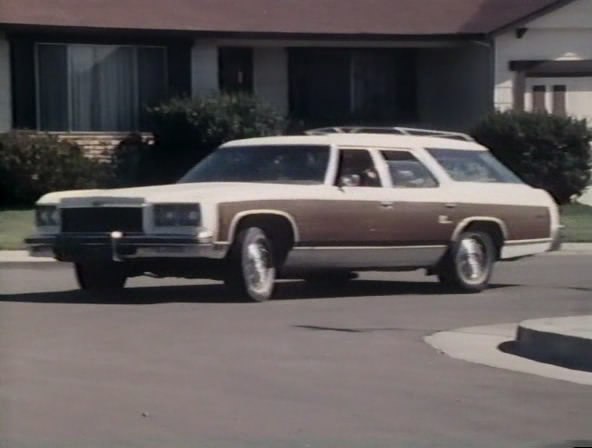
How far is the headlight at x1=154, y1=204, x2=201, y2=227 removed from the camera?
1420 cm

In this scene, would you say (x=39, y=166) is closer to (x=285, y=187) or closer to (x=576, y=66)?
(x=576, y=66)

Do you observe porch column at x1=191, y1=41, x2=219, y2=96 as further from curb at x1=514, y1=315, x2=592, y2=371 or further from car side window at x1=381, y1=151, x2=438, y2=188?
curb at x1=514, y1=315, x2=592, y2=371

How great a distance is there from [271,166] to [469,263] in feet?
7.91

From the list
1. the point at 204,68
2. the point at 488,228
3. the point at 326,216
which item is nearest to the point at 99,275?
the point at 326,216

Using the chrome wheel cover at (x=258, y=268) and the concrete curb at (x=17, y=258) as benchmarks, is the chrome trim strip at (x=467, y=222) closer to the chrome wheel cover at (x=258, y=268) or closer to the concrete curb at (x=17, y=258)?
the chrome wheel cover at (x=258, y=268)

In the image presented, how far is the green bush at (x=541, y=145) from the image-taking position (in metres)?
28.7

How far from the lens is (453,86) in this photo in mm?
32625

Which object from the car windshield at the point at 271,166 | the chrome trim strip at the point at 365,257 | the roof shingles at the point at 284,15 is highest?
the roof shingles at the point at 284,15

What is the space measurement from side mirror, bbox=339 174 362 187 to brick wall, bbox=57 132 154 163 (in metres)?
14.1

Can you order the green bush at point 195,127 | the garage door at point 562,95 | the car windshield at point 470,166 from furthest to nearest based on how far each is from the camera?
the garage door at point 562,95, the green bush at point 195,127, the car windshield at point 470,166

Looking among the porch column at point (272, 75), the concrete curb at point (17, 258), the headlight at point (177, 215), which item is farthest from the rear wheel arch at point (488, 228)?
the porch column at point (272, 75)

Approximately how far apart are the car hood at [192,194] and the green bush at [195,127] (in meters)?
13.3

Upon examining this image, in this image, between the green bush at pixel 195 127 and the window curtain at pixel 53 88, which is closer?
the green bush at pixel 195 127

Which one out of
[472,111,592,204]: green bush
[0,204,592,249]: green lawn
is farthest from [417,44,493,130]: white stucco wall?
[0,204,592,249]: green lawn
